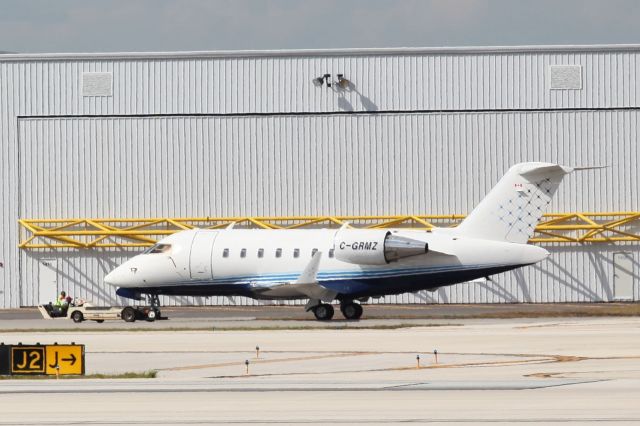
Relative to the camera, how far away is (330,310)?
5206cm

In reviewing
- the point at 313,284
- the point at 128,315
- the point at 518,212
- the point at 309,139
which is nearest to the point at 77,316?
the point at 128,315

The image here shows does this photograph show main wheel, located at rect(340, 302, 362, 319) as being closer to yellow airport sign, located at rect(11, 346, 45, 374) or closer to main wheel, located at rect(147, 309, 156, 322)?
main wheel, located at rect(147, 309, 156, 322)

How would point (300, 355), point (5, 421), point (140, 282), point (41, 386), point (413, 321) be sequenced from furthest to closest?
1. point (140, 282)
2. point (413, 321)
3. point (300, 355)
4. point (41, 386)
5. point (5, 421)

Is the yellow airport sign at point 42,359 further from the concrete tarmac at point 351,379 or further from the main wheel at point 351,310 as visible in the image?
the main wheel at point 351,310

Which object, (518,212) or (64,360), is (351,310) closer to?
(518,212)

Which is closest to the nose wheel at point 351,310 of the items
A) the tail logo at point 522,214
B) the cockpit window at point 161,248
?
the tail logo at point 522,214

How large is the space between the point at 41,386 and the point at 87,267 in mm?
38165

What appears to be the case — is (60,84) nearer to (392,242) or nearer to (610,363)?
(392,242)

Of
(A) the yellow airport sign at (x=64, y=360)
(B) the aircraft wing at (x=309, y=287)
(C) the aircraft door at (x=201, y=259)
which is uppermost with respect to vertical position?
(C) the aircraft door at (x=201, y=259)

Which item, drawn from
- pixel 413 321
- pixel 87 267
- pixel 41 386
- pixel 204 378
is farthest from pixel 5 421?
pixel 87 267

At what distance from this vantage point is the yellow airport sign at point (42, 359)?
102 feet

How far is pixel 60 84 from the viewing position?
66188 millimetres

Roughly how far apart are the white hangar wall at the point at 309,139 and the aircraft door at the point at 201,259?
41.0 ft

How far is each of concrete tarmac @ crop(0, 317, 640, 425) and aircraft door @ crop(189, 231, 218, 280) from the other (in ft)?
23.6
